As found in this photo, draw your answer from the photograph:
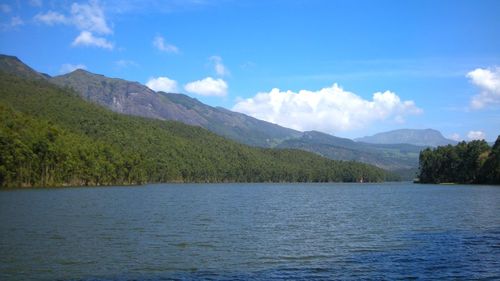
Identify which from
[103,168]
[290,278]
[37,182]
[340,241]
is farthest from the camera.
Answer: [103,168]

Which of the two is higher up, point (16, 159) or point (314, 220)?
point (16, 159)

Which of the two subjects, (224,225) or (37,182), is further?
(37,182)

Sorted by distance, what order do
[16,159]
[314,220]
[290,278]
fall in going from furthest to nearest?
[16,159] → [314,220] → [290,278]

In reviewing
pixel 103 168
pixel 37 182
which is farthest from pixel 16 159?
pixel 103 168

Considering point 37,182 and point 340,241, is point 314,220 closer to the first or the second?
point 340,241

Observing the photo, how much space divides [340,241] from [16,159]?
118 metres

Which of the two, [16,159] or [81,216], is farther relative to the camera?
[16,159]

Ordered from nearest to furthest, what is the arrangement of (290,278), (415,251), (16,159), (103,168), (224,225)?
(290,278), (415,251), (224,225), (16,159), (103,168)

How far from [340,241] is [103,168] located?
162 m

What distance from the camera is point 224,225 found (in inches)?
2285

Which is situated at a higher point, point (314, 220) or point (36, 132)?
point (36, 132)

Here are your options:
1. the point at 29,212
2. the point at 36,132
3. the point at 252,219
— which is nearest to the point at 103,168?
the point at 36,132

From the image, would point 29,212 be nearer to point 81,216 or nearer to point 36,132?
point 81,216

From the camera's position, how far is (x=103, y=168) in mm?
193750
